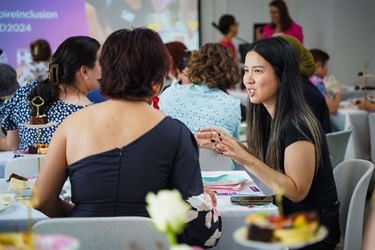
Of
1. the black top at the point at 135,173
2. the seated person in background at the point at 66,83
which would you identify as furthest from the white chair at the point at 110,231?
the seated person in background at the point at 66,83

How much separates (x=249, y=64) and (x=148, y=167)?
3.44 feet

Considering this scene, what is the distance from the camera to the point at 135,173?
218 cm

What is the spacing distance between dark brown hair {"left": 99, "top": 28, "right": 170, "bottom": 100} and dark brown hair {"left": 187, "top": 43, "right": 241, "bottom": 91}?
81.3 inches

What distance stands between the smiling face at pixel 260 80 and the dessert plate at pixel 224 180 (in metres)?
0.37

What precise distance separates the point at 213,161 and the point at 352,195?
1044 mm

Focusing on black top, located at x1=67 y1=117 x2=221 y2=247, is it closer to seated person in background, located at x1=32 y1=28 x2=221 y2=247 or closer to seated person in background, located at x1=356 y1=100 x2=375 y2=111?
seated person in background, located at x1=32 y1=28 x2=221 y2=247

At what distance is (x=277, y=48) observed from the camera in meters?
3.00

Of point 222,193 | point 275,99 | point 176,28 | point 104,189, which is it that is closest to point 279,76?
point 275,99

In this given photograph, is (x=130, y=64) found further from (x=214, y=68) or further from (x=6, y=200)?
(x=214, y=68)

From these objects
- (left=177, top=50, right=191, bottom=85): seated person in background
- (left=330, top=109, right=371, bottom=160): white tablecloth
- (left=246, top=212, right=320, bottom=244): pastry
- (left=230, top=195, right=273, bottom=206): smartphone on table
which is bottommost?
(left=330, top=109, right=371, bottom=160): white tablecloth

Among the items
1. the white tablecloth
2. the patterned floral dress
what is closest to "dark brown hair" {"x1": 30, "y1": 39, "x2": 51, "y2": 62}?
the white tablecloth

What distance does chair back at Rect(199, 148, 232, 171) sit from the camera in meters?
3.66

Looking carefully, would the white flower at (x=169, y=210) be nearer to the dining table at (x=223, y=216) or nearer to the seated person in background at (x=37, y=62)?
the dining table at (x=223, y=216)

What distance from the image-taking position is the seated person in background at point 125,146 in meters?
2.19
